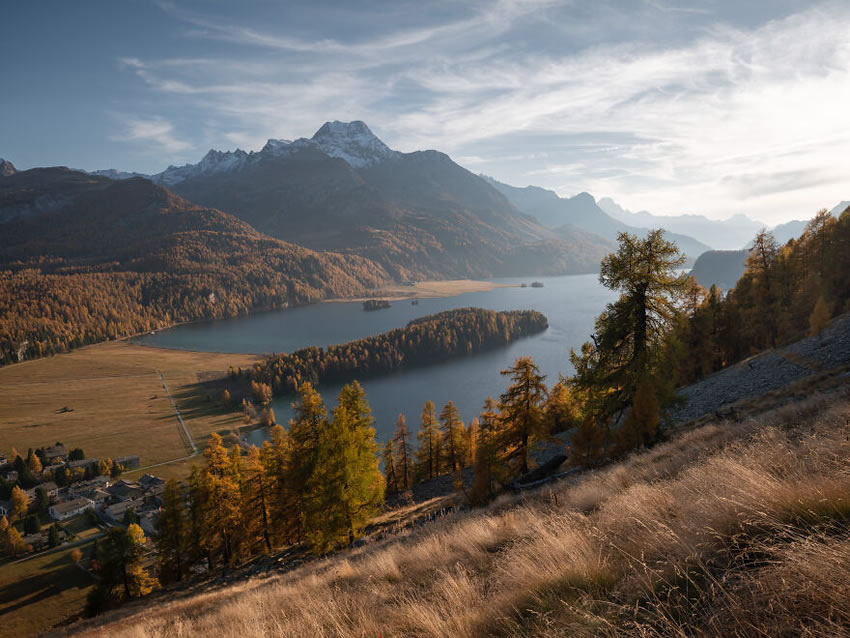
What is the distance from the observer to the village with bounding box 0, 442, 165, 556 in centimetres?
5659

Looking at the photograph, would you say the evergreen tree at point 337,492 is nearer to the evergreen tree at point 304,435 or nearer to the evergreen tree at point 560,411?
the evergreen tree at point 304,435

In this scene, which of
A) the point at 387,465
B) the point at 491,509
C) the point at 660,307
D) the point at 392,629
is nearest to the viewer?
the point at 392,629

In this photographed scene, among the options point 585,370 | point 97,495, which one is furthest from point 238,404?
point 585,370

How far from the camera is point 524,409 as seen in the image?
81.4 ft

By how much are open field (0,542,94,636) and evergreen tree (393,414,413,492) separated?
34354 mm

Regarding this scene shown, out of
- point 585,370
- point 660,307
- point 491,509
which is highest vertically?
point 660,307

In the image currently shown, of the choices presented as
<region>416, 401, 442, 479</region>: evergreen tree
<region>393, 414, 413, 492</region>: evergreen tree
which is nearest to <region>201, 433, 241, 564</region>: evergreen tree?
<region>393, 414, 413, 492</region>: evergreen tree

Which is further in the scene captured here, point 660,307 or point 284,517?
point 284,517

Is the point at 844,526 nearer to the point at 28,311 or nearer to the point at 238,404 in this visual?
the point at 238,404

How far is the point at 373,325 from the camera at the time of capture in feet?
655

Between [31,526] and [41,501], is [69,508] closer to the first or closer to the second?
[41,501]

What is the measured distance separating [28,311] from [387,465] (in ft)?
798

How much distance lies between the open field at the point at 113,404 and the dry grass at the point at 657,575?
80.7 metres

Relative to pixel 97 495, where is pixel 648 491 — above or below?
above
